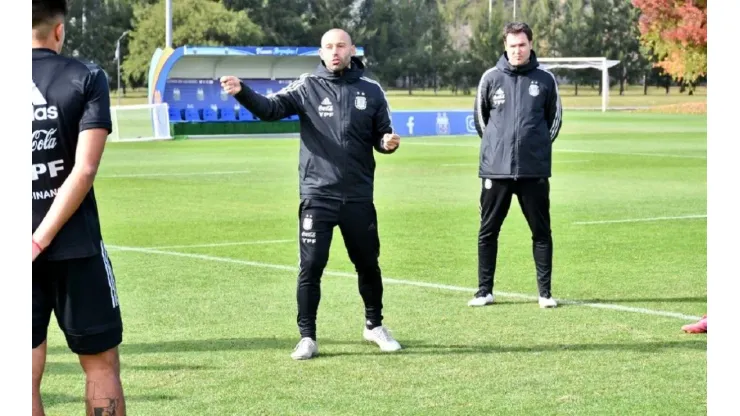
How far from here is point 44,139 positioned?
14.6 ft

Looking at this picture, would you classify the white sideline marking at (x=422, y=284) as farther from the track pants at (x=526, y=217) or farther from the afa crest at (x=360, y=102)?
the afa crest at (x=360, y=102)

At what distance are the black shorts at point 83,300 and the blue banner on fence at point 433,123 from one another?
34.1 metres

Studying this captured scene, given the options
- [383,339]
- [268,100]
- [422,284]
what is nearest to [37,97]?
[268,100]

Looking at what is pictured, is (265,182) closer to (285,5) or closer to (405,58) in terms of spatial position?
(285,5)

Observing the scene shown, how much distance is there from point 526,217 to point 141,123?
28.5m

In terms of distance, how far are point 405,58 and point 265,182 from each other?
273ft

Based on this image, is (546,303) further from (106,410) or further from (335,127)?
(106,410)

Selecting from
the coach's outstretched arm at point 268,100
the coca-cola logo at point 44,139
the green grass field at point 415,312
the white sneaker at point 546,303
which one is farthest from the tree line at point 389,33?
the coca-cola logo at point 44,139

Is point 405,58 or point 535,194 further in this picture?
point 405,58

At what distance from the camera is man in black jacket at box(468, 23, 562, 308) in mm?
9352

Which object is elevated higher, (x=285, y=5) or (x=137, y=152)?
(x=285, y=5)

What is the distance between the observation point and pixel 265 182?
2145 centimetres

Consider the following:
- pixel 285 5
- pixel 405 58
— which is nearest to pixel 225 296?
pixel 285 5
